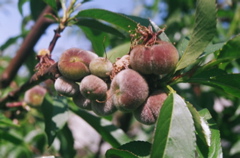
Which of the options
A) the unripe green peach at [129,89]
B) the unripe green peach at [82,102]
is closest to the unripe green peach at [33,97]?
the unripe green peach at [82,102]

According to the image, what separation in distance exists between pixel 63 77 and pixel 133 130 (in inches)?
102

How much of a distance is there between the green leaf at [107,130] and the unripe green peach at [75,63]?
445mm

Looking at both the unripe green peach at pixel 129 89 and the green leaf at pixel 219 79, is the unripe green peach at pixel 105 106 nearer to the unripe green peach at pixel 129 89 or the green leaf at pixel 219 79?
the unripe green peach at pixel 129 89

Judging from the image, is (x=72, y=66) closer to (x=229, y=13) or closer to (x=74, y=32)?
(x=229, y=13)

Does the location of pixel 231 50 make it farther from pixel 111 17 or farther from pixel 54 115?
pixel 54 115

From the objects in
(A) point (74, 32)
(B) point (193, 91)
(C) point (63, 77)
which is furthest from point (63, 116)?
(A) point (74, 32)

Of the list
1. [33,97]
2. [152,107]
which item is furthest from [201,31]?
[33,97]

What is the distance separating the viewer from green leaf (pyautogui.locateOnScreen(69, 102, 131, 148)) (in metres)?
1.14

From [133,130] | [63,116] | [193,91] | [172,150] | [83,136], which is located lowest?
[83,136]

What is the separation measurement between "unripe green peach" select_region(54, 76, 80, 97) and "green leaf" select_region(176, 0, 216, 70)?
0.24 metres

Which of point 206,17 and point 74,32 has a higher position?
point 206,17

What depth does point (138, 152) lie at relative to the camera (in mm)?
748

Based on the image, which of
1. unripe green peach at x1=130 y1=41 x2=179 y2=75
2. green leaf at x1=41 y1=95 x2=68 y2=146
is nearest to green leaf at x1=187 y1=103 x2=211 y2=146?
unripe green peach at x1=130 y1=41 x2=179 y2=75

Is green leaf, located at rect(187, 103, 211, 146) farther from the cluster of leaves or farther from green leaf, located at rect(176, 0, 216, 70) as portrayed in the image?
green leaf, located at rect(176, 0, 216, 70)
